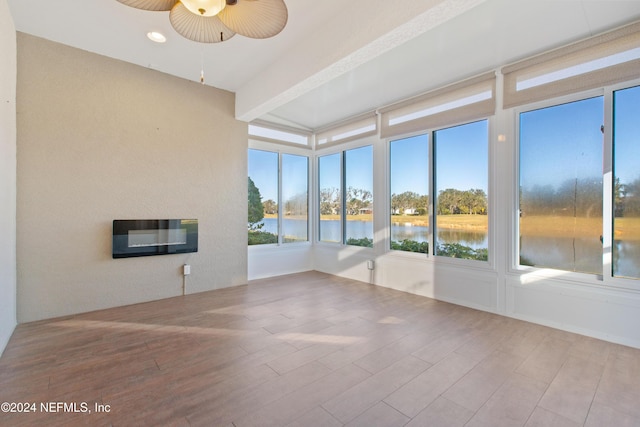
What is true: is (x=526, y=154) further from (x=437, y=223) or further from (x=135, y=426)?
(x=135, y=426)

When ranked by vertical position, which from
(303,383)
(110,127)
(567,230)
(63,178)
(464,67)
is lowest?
(303,383)

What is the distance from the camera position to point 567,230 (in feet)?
10.9

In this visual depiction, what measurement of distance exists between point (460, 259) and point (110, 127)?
5.17 metres

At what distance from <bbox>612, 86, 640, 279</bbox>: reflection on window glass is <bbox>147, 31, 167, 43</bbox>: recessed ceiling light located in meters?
4.99

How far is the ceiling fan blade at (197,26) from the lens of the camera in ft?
6.37

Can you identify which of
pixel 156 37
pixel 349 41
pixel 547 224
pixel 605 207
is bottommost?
pixel 547 224

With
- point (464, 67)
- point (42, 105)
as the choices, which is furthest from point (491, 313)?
point (42, 105)

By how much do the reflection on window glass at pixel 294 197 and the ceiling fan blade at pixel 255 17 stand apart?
4.08m

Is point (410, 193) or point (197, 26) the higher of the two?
point (197, 26)

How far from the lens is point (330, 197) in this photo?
6297 millimetres

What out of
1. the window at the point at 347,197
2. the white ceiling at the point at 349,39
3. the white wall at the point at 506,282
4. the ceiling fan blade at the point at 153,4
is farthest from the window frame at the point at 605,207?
the ceiling fan blade at the point at 153,4

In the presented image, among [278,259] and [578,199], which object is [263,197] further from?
[578,199]

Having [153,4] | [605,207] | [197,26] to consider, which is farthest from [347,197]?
[153,4]

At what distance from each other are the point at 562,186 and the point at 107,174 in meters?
5.69
